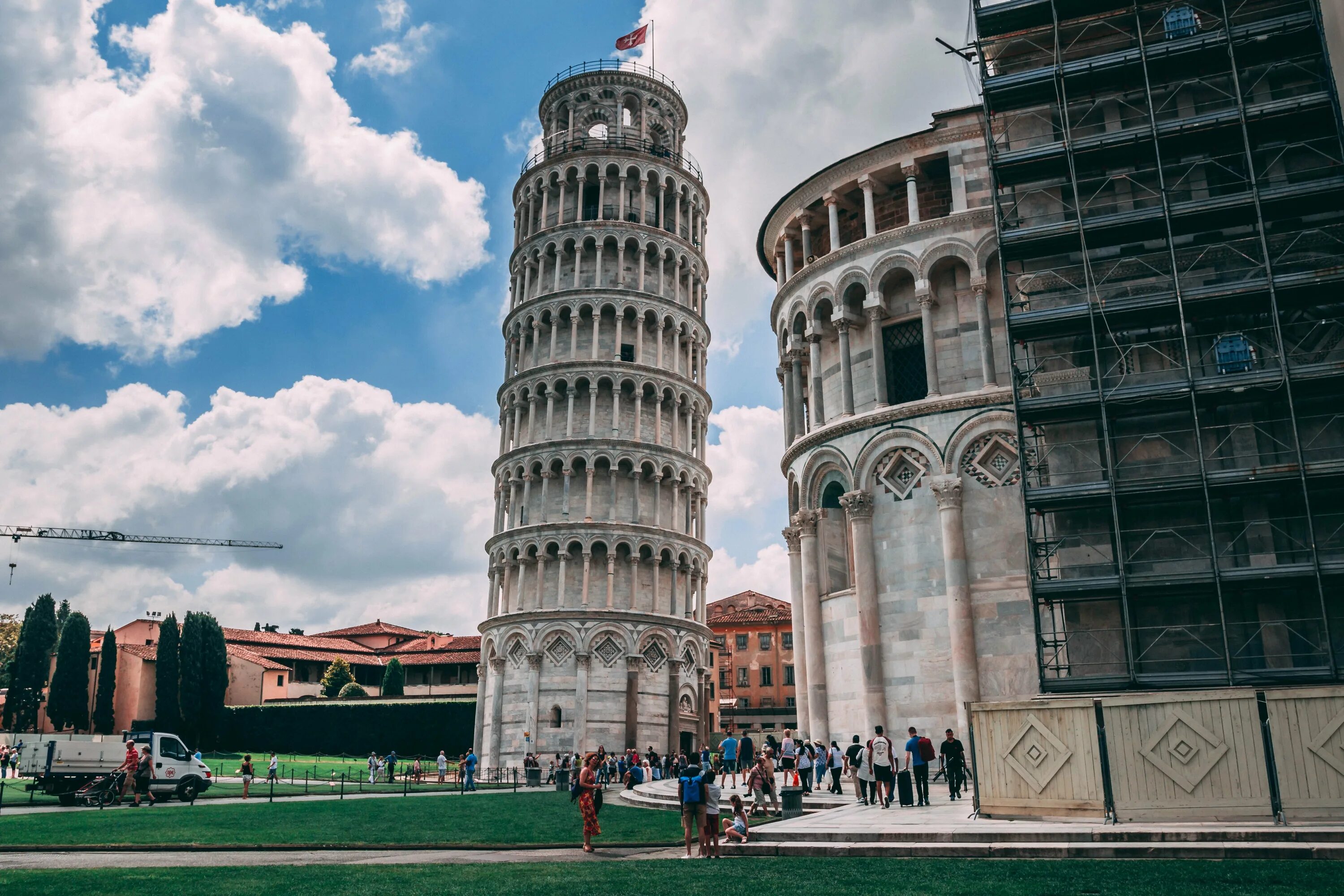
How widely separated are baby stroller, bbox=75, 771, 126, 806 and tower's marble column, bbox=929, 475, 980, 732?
72.6 ft

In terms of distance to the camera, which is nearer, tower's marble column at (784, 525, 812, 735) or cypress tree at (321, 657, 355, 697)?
tower's marble column at (784, 525, 812, 735)

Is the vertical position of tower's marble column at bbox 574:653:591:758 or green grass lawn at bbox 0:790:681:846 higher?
tower's marble column at bbox 574:653:591:758

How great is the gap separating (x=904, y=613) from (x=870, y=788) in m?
6.04

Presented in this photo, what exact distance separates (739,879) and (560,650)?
40.8 metres

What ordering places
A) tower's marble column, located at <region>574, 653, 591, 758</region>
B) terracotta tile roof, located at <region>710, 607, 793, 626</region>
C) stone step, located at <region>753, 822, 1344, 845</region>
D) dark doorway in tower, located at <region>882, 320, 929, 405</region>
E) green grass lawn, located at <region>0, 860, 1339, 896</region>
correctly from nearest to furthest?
green grass lawn, located at <region>0, 860, 1339, 896</region> → stone step, located at <region>753, 822, 1344, 845</region> → dark doorway in tower, located at <region>882, 320, 929, 405</region> → tower's marble column, located at <region>574, 653, 591, 758</region> → terracotta tile roof, located at <region>710, 607, 793, 626</region>

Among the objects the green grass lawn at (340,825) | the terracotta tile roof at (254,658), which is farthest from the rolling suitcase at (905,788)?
the terracotta tile roof at (254,658)

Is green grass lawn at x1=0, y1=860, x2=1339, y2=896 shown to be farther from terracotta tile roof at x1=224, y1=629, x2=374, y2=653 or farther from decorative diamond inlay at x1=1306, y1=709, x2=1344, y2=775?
terracotta tile roof at x1=224, y1=629, x2=374, y2=653

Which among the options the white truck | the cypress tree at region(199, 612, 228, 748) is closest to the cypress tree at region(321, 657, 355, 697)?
the cypress tree at region(199, 612, 228, 748)

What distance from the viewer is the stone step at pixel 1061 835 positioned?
46.4 feet

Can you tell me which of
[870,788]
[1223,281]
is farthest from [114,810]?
[1223,281]

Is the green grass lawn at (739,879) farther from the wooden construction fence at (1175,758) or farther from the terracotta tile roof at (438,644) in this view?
the terracotta tile roof at (438,644)

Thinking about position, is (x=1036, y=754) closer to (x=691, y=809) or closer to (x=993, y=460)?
(x=691, y=809)

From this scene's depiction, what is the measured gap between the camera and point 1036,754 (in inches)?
687

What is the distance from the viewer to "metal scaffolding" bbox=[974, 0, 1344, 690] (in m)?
22.6
